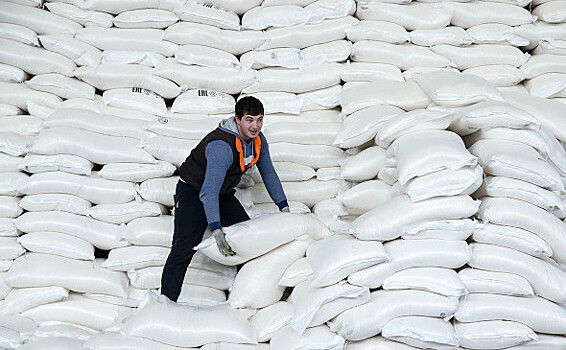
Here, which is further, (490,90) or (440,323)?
(490,90)

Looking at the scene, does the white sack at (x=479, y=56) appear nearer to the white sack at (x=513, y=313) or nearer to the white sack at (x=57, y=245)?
the white sack at (x=513, y=313)

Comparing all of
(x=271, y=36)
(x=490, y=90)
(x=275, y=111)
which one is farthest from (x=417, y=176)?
(x=271, y=36)

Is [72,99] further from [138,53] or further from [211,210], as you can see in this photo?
[211,210]

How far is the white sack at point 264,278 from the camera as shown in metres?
2.83

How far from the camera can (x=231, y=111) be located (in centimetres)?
364

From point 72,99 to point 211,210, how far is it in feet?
4.14

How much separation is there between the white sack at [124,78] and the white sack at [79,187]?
0.63 metres

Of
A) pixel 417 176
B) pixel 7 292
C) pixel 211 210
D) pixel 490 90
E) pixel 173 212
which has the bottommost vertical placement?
pixel 7 292

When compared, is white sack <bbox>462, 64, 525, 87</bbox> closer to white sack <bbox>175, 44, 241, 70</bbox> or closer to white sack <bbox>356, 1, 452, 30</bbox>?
white sack <bbox>356, 1, 452, 30</bbox>

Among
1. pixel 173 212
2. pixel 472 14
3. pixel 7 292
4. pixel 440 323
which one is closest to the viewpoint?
pixel 440 323

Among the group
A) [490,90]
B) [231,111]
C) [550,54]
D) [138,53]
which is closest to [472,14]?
[550,54]

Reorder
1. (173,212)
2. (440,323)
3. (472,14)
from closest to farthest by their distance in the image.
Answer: (440,323)
(173,212)
(472,14)

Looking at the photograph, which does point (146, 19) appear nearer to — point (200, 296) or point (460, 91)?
point (200, 296)

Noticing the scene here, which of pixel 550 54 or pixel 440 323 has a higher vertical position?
pixel 550 54
